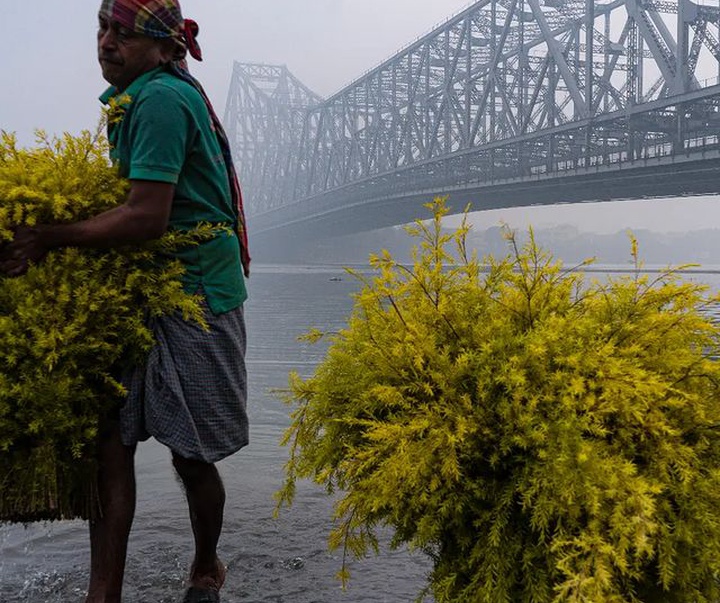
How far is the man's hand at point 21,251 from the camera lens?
5.19 feet

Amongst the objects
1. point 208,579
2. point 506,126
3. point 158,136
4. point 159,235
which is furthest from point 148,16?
point 506,126

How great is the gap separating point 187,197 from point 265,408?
11.2ft

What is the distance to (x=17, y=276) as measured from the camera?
159 cm

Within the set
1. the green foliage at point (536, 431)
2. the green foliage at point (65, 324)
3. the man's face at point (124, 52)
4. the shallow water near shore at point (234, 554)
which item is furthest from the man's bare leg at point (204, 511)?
the man's face at point (124, 52)

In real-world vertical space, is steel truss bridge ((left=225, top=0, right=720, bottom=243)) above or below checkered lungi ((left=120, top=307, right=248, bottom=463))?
above

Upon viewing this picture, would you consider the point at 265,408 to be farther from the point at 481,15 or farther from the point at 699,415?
the point at 481,15

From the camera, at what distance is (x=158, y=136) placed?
1638 mm

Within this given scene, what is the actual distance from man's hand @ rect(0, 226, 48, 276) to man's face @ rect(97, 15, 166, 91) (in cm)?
46

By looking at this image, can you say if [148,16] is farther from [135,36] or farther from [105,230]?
[105,230]

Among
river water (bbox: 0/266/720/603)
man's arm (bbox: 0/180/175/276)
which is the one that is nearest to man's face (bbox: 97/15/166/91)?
man's arm (bbox: 0/180/175/276)

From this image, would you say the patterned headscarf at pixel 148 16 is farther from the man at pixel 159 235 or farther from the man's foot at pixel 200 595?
the man's foot at pixel 200 595

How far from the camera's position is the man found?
5.36ft

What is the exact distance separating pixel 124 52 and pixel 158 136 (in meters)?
0.28

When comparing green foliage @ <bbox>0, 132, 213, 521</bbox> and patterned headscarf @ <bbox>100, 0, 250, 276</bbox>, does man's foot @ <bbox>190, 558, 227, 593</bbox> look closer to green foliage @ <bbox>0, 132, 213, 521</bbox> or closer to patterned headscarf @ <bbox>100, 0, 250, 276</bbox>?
green foliage @ <bbox>0, 132, 213, 521</bbox>
